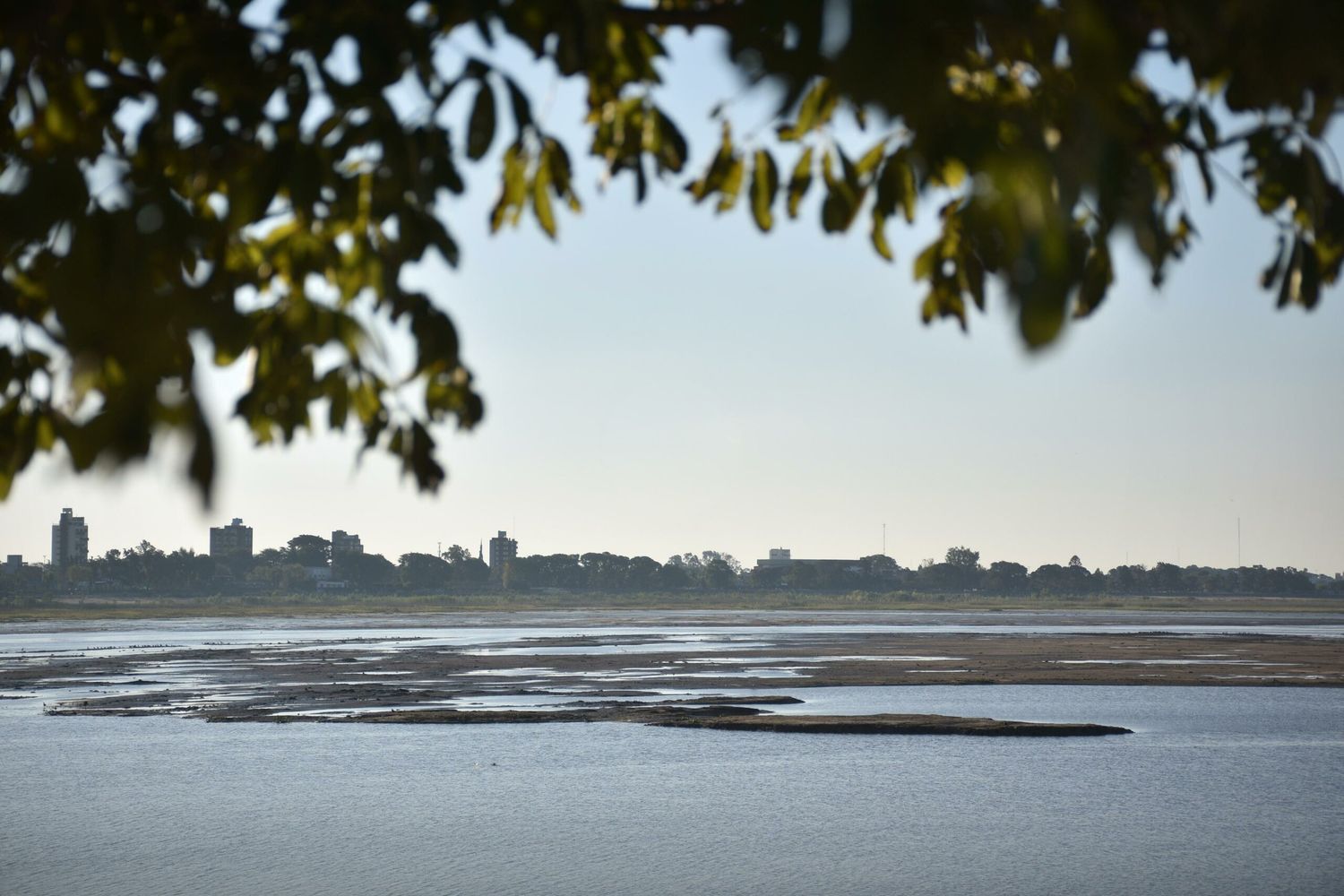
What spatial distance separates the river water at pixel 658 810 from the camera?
17.8 m

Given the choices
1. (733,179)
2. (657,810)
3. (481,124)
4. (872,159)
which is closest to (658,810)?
(657,810)

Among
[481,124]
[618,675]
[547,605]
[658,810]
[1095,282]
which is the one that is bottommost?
[547,605]

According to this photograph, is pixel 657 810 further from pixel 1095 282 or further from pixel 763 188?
pixel 1095 282

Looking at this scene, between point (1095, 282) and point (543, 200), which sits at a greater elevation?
point (543, 200)

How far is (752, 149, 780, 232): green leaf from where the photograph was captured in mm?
4496

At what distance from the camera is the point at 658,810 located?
877 inches

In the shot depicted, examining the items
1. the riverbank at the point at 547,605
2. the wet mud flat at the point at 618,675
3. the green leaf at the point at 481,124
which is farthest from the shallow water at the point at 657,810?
the riverbank at the point at 547,605

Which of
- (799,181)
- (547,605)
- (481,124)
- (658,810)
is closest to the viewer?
(481,124)

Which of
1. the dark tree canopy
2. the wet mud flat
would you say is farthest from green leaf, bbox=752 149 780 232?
the wet mud flat

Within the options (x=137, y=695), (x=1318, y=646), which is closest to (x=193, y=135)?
(x=137, y=695)

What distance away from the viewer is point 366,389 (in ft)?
15.0

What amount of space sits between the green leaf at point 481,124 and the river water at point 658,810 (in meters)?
14.7

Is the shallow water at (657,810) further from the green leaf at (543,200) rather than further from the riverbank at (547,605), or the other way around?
the riverbank at (547,605)

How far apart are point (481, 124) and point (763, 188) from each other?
1.23m
